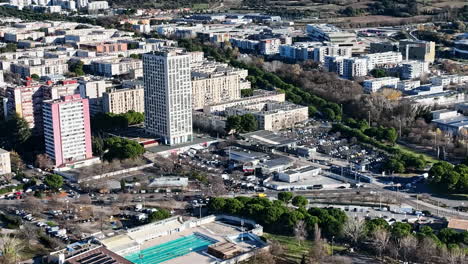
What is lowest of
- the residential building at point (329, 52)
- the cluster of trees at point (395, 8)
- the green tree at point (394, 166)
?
the green tree at point (394, 166)

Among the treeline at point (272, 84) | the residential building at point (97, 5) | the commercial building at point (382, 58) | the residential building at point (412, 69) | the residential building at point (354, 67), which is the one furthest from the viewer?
the residential building at point (97, 5)

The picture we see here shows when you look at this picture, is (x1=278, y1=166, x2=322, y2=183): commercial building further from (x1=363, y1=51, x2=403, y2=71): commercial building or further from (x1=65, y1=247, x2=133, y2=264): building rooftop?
(x1=363, y1=51, x2=403, y2=71): commercial building

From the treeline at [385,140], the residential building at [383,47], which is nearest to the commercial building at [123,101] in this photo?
the treeline at [385,140]

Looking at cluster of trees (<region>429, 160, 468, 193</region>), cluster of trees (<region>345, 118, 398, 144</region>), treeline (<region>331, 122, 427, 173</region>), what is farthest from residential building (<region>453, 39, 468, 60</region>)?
cluster of trees (<region>429, 160, 468, 193</region>)

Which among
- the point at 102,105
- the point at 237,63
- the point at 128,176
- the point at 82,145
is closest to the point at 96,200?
the point at 128,176

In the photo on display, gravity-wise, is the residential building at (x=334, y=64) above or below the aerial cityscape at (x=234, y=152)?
above

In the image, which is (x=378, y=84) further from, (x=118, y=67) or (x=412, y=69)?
(x=118, y=67)

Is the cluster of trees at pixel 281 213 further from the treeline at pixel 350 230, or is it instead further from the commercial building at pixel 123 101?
the commercial building at pixel 123 101

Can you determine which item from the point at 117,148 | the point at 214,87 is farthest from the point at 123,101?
the point at 117,148
